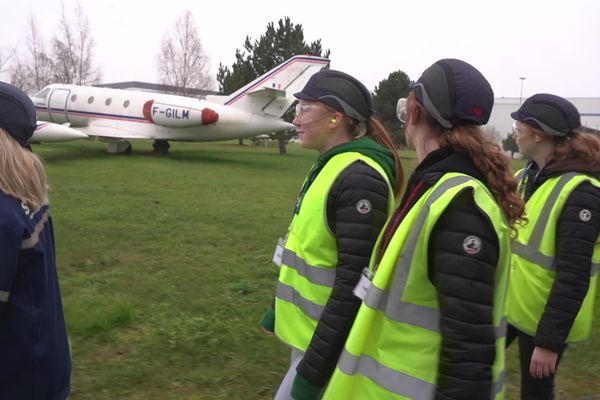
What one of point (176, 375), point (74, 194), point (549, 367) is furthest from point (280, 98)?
point (549, 367)

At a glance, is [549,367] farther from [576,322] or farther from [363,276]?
[363,276]

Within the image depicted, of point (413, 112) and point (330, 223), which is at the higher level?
Answer: point (413, 112)

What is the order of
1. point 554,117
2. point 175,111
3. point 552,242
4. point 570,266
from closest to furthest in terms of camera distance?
point 570,266 < point 552,242 < point 554,117 < point 175,111

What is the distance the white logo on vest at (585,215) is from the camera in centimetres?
258

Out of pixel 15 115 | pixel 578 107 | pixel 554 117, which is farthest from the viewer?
pixel 578 107

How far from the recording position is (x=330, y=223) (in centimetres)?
227

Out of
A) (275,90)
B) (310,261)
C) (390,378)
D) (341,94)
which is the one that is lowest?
(390,378)

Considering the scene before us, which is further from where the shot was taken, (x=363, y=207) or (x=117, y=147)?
(x=117, y=147)

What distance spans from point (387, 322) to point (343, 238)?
19.0 inches

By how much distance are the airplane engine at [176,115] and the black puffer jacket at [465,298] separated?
70.1 feet

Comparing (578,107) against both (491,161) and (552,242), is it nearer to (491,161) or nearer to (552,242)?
(552,242)

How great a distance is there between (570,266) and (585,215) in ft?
0.86

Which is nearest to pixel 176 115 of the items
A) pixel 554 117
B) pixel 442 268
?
pixel 554 117

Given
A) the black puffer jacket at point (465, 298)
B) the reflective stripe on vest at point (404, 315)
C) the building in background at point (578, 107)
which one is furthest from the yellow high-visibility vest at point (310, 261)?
the building in background at point (578, 107)
